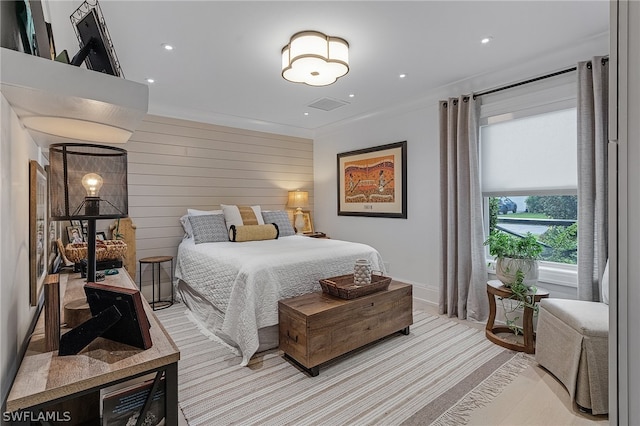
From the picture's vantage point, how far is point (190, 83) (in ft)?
11.3

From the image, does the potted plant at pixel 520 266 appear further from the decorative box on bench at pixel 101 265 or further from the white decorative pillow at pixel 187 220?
the white decorative pillow at pixel 187 220

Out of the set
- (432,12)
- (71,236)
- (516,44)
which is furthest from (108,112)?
(516,44)

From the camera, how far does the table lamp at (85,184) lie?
4.08ft

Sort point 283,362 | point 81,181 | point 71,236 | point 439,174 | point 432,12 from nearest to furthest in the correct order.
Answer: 1. point 81,181
2. point 432,12
3. point 283,362
4. point 71,236
5. point 439,174

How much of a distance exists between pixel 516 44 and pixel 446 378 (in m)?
2.66

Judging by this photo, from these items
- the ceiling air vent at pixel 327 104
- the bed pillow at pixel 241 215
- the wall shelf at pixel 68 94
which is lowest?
the bed pillow at pixel 241 215

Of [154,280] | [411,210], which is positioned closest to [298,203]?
[411,210]

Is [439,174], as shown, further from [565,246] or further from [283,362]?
[283,362]

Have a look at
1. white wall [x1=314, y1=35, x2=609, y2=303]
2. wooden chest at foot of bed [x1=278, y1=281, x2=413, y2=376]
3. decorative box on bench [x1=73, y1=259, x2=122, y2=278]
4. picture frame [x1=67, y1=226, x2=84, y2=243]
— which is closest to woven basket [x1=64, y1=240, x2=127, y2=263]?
decorative box on bench [x1=73, y1=259, x2=122, y2=278]

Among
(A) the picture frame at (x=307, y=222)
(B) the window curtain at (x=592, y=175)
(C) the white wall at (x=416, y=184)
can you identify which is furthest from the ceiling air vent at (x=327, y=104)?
(B) the window curtain at (x=592, y=175)

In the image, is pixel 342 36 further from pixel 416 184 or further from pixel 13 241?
pixel 13 241

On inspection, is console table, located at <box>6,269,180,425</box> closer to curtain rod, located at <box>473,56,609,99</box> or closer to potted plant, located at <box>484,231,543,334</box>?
potted plant, located at <box>484,231,543,334</box>

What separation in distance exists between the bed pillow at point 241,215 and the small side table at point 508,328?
289 centimetres

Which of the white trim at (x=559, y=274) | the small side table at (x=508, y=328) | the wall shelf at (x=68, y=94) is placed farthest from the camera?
the white trim at (x=559, y=274)
